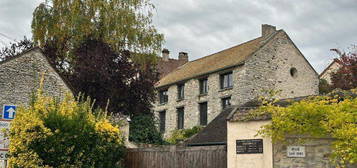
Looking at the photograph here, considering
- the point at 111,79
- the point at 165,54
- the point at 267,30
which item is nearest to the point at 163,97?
the point at 267,30

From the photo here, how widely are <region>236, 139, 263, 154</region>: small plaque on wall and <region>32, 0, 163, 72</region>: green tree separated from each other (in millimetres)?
11541

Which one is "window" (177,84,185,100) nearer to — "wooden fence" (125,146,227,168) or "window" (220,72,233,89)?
"window" (220,72,233,89)

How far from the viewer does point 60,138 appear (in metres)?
10.9

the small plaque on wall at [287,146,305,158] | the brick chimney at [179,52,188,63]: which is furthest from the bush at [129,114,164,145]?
the brick chimney at [179,52,188,63]

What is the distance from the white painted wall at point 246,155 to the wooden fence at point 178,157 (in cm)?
54

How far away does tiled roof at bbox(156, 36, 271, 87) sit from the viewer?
26670 millimetres

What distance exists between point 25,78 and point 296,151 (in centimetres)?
1265

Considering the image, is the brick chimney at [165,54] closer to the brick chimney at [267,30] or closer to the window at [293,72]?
the brick chimney at [267,30]

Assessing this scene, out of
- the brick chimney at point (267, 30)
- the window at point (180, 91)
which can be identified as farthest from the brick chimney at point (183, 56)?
the brick chimney at point (267, 30)

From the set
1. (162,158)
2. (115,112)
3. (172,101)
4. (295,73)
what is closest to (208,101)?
(172,101)

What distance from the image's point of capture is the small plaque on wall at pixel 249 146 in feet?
30.9

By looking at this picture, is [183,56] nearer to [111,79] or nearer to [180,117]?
[180,117]

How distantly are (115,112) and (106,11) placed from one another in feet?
16.5

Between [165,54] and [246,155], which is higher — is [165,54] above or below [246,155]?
above
